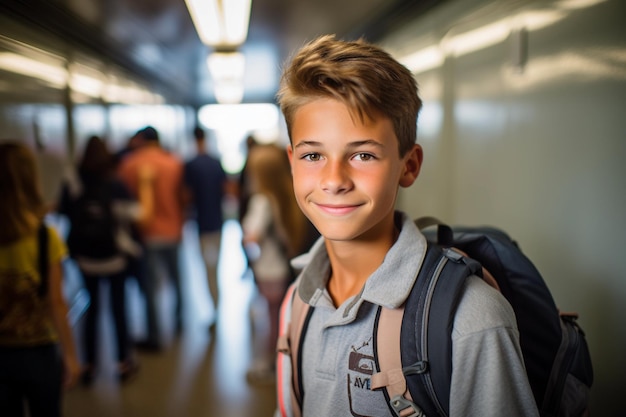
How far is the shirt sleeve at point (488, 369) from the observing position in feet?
2.89

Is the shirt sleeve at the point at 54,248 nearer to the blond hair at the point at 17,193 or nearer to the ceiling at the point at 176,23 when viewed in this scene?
the blond hair at the point at 17,193

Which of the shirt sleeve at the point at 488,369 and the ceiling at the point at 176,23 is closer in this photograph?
the shirt sleeve at the point at 488,369

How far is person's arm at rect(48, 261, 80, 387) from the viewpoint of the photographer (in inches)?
75.4

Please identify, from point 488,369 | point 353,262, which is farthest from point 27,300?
point 488,369

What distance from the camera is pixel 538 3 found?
2.00m

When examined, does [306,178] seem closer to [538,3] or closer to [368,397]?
[368,397]

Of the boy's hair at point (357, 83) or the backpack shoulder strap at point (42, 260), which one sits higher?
the boy's hair at point (357, 83)

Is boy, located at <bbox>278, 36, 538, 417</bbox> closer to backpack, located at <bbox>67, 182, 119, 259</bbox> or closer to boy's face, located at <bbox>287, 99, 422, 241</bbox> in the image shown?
boy's face, located at <bbox>287, 99, 422, 241</bbox>

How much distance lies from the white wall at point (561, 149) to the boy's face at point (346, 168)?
3.39ft

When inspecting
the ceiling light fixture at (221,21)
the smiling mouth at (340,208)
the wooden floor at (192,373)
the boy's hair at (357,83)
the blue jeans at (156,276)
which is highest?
the ceiling light fixture at (221,21)

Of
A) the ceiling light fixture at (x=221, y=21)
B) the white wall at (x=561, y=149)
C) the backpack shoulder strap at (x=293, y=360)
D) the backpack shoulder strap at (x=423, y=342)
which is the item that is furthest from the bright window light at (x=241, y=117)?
the backpack shoulder strap at (x=423, y=342)

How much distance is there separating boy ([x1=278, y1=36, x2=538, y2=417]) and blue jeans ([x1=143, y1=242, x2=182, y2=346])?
3161 mm

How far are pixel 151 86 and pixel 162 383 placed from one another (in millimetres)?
6487

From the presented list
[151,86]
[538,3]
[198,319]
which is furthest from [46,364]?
[151,86]
